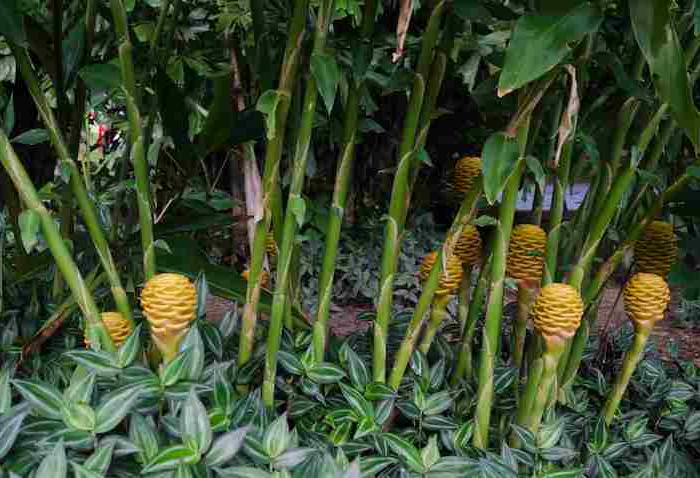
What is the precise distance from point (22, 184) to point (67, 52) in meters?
0.29

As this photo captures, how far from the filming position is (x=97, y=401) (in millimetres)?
690

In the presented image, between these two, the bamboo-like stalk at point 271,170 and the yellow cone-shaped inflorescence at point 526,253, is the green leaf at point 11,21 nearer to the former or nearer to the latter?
the bamboo-like stalk at point 271,170

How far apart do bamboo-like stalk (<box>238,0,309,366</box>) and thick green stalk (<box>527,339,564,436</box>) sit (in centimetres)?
35

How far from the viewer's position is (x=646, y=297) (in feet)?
2.71

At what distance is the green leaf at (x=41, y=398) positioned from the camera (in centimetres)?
65

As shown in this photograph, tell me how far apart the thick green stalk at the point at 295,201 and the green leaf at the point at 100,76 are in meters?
0.22

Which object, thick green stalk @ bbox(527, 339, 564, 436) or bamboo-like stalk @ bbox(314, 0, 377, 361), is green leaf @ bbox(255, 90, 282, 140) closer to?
bamboo-like stalk @ bbox(314, 0, 377, 361)

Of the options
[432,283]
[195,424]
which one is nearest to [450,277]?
[432,283]

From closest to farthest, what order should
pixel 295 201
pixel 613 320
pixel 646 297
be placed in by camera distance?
pixel 295 201
pixel 646 297
pixel 613 320

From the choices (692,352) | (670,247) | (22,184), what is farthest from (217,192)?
(692,352)

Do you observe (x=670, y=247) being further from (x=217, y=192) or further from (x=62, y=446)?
(x=62, y=446)

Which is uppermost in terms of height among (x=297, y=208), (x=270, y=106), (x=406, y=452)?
(x=270, y=106)

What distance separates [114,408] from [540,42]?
51cm

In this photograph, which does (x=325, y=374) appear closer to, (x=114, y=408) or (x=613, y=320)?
(x=114, y=408)
